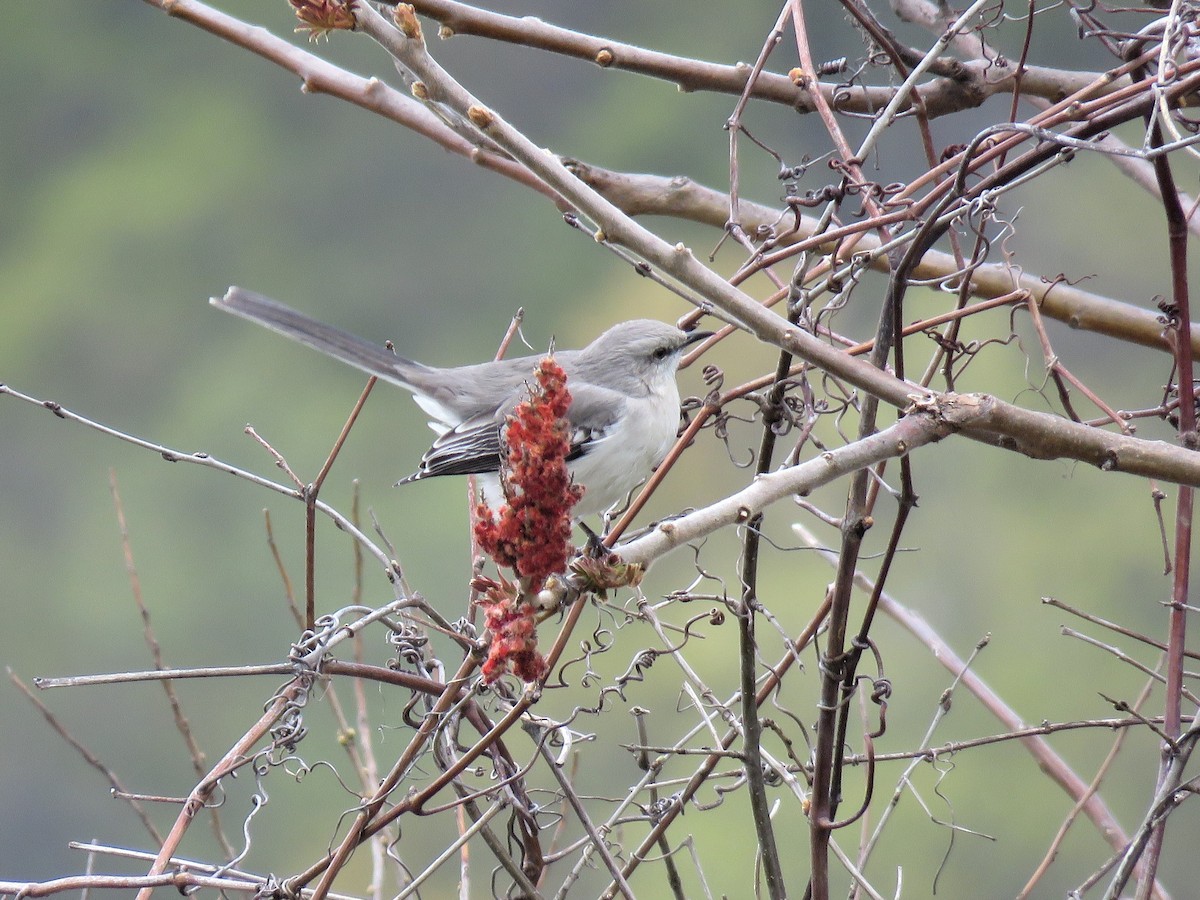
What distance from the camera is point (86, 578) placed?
8.45 m

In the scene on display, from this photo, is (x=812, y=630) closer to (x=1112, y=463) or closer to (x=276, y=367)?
(x=1112, y=463)

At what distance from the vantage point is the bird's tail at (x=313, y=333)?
5.90 feet

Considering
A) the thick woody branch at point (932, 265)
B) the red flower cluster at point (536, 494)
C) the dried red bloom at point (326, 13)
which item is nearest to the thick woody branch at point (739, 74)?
the thick woody branch at point (932, 265)

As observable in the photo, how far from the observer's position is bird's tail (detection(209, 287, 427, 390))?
1798 millimetres

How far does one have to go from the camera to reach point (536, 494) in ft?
2.57

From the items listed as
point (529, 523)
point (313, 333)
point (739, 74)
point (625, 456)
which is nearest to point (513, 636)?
point (529, 523)

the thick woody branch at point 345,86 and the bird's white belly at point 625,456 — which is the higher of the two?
the thick woody branch at point 345,86

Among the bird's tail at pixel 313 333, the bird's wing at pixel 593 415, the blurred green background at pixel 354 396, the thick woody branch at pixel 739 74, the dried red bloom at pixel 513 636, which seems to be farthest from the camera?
the blurred green background at pixel 354 396

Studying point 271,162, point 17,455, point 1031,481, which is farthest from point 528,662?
point 271,162

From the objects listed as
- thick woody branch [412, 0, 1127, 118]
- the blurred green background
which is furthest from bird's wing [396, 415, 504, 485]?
the blurred green background

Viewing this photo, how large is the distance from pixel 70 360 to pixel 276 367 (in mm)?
1733

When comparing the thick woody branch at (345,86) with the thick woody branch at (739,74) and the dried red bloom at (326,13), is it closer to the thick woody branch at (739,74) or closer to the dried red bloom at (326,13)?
the thick woody branch at (739,74)

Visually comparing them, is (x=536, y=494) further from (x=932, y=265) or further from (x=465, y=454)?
(x=465, y=454)

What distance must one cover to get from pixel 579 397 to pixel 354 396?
6.59 metres
